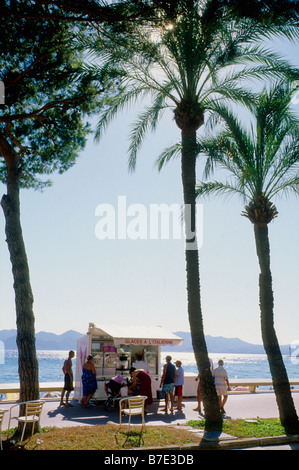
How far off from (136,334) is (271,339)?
566cm

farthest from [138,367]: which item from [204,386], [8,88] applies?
[8,88]

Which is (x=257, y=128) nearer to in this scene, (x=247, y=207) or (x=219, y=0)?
(x=247, y=207)

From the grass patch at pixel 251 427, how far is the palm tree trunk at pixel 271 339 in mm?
411

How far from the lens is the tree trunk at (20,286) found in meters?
9.22

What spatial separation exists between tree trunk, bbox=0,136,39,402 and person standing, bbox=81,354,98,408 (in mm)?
4506

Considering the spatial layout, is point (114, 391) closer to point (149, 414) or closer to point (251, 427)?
point (149, 414)

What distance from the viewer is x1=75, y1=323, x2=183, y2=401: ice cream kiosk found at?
592 inches

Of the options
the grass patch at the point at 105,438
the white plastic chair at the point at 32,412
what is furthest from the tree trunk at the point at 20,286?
the grass patch at the point at 105,438

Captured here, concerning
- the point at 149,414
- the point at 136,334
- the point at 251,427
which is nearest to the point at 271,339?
the point at 251,427

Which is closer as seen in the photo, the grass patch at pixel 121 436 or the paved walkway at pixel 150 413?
the grass patch at pixel 121 436

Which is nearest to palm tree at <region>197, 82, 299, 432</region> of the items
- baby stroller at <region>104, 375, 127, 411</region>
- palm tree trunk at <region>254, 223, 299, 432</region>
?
palm tree trunk at <region>254, 223, 299, 432</region>

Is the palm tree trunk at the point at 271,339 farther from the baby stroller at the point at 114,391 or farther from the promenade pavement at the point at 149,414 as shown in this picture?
the baby stroller at the point at 114,391

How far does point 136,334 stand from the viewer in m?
15.7

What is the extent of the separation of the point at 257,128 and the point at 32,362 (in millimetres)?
8720
